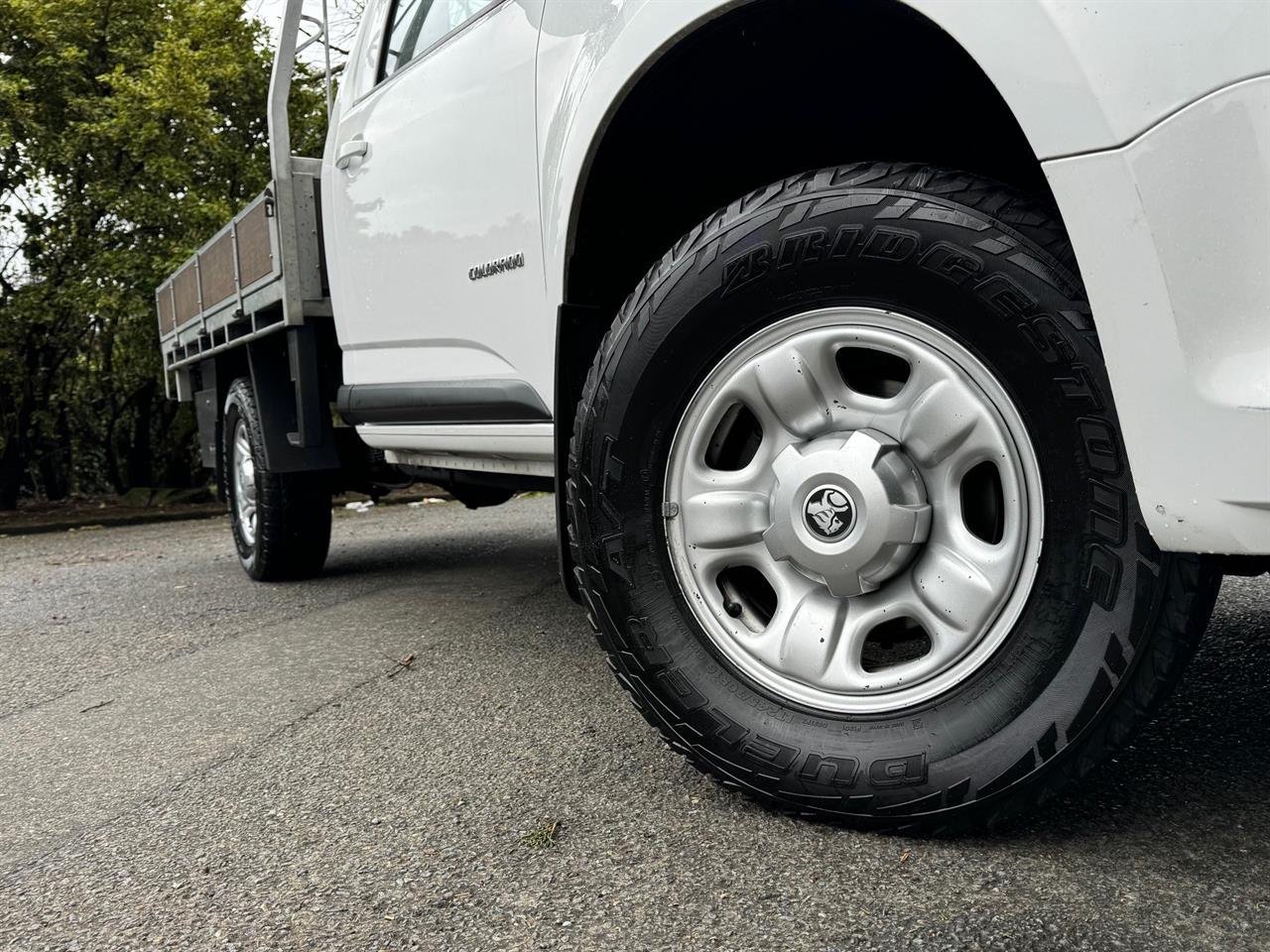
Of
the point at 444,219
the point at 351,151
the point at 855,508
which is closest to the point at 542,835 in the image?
the point at 855,508

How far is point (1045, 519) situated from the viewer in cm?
136

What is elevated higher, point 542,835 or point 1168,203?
point 1168,203

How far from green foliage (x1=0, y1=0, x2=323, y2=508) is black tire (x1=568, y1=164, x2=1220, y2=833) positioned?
27.6ft

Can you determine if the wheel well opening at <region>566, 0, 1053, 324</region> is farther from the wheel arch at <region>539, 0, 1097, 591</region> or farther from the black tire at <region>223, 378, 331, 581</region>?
the black tire at <region>223, 378, 331, 581</region>

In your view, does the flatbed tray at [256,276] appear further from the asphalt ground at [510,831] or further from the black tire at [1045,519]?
the black tire at [1045,519]

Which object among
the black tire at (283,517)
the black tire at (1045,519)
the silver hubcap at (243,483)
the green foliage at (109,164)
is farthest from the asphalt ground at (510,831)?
the green foliage at (109,164)

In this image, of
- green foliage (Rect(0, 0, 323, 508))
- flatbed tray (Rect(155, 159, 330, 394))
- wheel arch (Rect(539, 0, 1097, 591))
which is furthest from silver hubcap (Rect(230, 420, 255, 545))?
green foliage (Rect(0, 0, 323, 508))

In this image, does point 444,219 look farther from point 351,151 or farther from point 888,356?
point 888,356

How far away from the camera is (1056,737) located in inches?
52.5

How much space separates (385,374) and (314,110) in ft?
27.8

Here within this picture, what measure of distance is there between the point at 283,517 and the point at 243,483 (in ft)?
1.62

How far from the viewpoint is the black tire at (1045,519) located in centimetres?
130

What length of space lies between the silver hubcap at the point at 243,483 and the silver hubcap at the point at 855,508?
314cm

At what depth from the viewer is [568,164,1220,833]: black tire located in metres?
1.30
